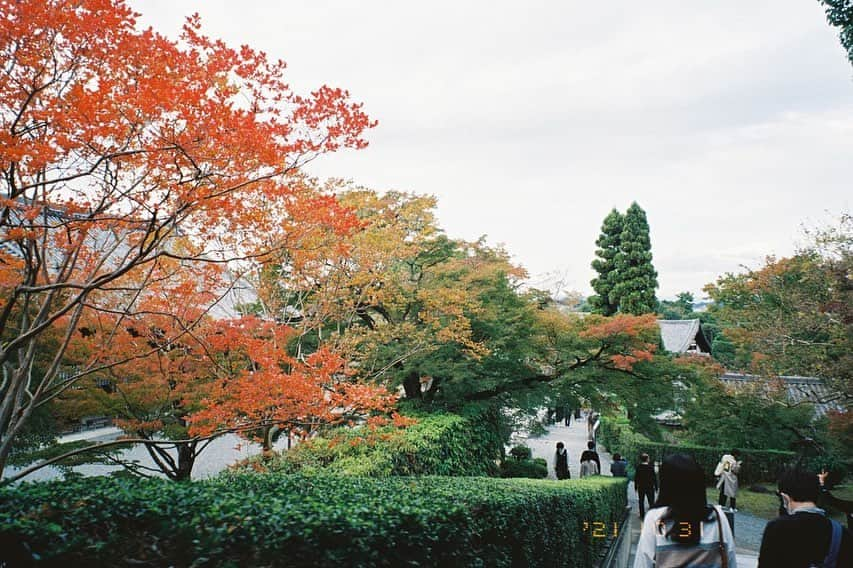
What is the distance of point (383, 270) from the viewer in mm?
11711

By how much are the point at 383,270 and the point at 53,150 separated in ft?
23.1

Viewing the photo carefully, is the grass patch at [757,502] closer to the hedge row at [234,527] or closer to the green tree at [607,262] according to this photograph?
the green tree at [607,262]

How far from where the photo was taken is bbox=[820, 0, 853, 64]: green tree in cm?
1010

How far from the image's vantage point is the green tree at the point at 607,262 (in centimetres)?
2866

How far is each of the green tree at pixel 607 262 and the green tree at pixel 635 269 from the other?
1.23 ft

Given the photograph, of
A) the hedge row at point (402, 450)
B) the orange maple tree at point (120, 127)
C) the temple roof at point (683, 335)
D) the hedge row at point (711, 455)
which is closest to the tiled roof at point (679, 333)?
the temple roof at point (683, 335)

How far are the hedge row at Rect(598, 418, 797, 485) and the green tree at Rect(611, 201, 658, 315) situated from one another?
6496 millimetres

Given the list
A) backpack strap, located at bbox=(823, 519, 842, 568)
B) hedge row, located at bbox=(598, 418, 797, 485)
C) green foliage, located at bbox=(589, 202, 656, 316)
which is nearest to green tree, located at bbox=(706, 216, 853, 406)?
hedge row, located at bbox=(598, 418, 797, 485)

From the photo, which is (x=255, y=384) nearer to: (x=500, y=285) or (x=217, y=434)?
(x=217, y=434)

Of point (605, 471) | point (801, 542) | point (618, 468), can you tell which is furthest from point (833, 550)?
point (605, 471)

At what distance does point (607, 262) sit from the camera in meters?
28.8

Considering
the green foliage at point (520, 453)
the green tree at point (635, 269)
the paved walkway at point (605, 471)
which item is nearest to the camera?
the paved walkway at point (605, 471)

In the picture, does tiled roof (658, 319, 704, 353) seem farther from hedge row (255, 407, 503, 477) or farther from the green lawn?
hedge row (255, 407, 503, 477)

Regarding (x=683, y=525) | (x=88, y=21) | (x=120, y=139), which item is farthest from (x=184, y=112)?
(x=683, y=525)
